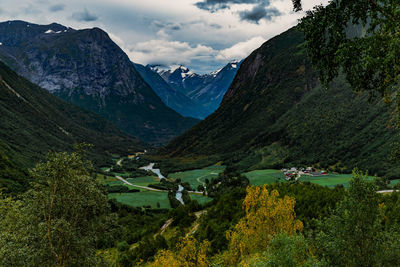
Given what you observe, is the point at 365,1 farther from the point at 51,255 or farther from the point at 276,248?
the point at 51,255

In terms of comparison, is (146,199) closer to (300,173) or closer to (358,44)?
(300,173)

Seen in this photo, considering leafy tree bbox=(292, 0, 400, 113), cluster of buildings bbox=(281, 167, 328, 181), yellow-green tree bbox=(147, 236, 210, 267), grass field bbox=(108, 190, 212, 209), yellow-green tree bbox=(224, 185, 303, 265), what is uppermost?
leafy tree bbox=(292, 0, 400, 113)

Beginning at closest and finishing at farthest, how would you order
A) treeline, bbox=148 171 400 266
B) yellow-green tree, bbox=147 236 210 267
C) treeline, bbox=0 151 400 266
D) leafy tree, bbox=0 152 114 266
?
treeline, bbox=148 171 400 266, treeline, bbox=0 151 400 266, yellow-green tree, bbox=147 236 210 267, leafy tree, bbox=0 152 114 266

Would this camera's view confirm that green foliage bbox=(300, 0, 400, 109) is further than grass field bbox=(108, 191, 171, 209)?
No

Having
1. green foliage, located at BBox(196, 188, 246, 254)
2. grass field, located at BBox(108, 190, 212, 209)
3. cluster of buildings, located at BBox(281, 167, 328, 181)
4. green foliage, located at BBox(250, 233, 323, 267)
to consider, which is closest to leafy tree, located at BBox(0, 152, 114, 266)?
green foliage, located at BBox(250, 233, 323, 267)

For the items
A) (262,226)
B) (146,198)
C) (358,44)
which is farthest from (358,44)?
(146,198)

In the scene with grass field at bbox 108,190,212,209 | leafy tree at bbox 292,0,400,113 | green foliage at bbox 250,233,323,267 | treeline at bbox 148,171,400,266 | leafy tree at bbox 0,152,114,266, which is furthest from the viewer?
grass field at bbox 108,190,212,209

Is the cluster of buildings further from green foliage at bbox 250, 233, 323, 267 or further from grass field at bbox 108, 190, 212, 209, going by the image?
green foliage at bbox 250, 233, 323, 267
